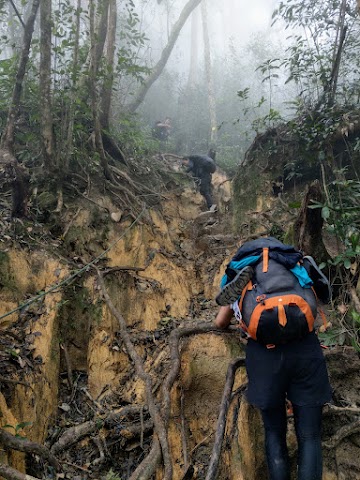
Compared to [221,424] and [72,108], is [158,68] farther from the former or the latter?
[221,424]

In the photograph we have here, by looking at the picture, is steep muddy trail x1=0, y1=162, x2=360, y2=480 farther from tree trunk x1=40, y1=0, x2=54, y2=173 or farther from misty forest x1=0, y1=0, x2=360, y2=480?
tree trunk x1=40, y1=0, x2=54, y2=173

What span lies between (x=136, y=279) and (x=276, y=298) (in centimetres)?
310

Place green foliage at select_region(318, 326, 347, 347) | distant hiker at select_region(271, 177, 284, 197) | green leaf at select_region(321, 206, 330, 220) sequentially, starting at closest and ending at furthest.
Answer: green foliage at select_region(318, 326, 347, 347)
green leaf at select_region(321, 206, 330, 220)
distant hiker at select_region(271, 177, 284, 197)

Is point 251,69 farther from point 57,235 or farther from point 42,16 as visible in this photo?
point 57,235

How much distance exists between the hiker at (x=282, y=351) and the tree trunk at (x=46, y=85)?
3.97 m

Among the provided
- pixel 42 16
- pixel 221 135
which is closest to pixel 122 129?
pixel 42 16

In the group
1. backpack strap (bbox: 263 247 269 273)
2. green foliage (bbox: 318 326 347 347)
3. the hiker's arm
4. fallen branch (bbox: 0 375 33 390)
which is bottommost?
fallen branch (bbox: 0 375 33 390)

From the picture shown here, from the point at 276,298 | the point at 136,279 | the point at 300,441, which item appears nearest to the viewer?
the point at 276,298

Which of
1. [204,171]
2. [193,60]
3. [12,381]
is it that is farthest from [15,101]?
[193,60]

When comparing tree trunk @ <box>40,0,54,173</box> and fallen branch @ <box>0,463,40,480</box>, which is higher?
tree trunk @ <box>40,0,54,173</box>

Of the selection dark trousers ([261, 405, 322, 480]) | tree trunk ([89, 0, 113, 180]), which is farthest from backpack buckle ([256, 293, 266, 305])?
tree trunk ([89, 0, 113, 180])

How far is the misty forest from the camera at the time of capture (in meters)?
3.04

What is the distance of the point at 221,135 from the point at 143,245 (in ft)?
34.4

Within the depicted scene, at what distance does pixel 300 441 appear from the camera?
93.5 inches
